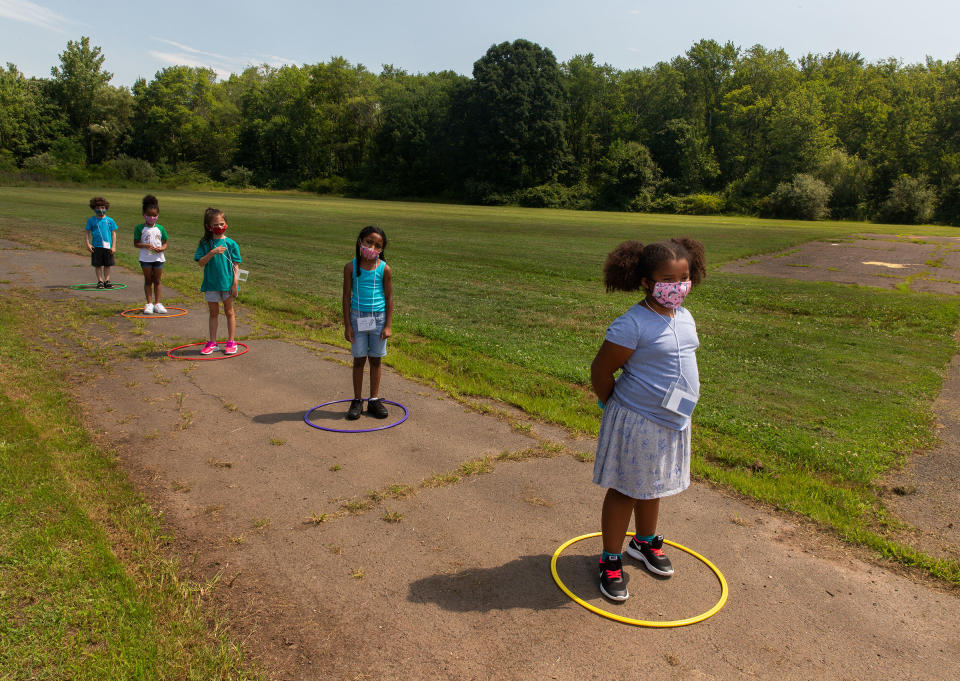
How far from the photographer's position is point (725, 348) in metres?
10.4

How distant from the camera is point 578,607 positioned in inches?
144

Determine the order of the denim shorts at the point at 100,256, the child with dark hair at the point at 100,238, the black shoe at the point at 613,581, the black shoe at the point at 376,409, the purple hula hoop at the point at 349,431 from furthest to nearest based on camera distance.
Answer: the denim shorts at the point at 100,256 → the child with dark hair at the point at 100,238 → the black shoe at the point at 376,409 → the purple hula hoop at the point at 349,431 → the black shoe at the point at 613,581

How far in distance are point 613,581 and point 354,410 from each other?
11.9 feet

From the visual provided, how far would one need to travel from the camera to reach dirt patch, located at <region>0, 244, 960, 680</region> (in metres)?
3.21

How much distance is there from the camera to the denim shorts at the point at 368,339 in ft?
21.5

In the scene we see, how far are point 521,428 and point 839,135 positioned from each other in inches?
3525

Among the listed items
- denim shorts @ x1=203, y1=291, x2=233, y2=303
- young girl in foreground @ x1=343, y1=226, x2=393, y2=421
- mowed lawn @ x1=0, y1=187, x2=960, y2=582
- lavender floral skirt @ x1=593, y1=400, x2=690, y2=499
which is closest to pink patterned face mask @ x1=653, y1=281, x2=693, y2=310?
lavender floral skirt @ x1=593, y1=400, x2=690, y2=499

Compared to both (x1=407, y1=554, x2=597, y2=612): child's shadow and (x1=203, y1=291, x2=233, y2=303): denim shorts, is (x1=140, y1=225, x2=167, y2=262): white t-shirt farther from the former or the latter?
(x1=407, y1=554, x2=597, y2=612): child's shadow

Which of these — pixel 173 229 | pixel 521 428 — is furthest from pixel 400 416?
pixel 173 229

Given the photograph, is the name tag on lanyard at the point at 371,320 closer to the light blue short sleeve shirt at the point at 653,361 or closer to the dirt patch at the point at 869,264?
the light blue short sleeve shirt at the point at 653,361

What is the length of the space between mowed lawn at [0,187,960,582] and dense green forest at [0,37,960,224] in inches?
2092

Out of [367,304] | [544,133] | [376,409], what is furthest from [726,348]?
[544,133]

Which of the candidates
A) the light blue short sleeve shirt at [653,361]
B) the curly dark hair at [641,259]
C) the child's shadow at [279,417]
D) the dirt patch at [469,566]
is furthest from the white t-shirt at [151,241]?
the light blue short sleeve shirt at [653,361]

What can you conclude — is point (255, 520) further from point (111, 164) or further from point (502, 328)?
point (111, 164)
